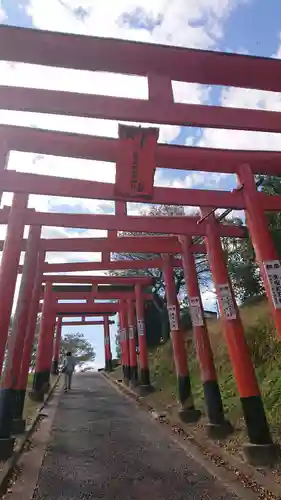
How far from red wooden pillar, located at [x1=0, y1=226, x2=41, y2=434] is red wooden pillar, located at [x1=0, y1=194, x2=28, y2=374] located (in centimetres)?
88

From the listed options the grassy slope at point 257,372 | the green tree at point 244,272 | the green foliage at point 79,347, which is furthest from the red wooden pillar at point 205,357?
the green foliage at point 79,347

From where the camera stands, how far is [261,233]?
601 cm

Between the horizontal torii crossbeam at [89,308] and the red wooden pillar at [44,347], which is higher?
the horizontal torii crossbeam at [89,308]

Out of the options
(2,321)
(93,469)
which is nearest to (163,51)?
(2,321)

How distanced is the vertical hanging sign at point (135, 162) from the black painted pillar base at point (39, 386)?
10.9 meters

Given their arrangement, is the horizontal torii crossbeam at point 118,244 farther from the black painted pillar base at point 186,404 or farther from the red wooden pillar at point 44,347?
the red wooden pillar at point 44,347

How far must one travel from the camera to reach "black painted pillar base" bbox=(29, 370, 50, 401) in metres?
13.5

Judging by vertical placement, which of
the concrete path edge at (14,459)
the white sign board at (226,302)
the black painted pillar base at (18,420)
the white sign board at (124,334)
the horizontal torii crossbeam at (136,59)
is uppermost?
the white sign board at (124,334)

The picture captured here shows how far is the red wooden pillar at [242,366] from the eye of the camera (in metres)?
5.71

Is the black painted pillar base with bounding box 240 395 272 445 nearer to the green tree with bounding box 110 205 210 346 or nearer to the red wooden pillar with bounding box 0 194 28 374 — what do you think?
the red wooden pillar with bounding box 0 194 28 374

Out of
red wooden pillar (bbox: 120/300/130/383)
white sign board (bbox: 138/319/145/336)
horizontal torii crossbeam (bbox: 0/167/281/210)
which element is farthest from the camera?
red wooden pillar (bbox: 120/300/130/383)

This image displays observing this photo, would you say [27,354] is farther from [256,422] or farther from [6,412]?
[256,422]

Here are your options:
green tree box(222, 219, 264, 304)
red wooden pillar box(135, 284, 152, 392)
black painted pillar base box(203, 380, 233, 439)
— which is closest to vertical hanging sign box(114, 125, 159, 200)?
black painted pillar base box(203, 380, 233, 439)

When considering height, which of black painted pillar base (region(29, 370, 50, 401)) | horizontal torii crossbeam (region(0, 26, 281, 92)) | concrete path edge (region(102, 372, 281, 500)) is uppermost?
horizontal torii crossbeam (region(0, 26, 281, 92))
